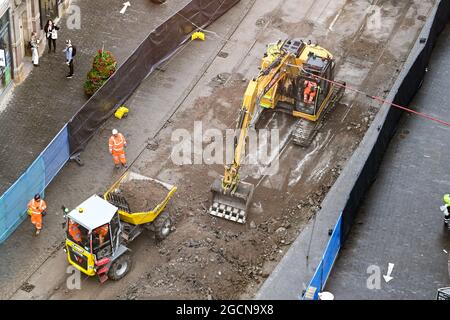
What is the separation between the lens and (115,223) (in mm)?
27594

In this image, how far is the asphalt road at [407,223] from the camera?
2808 centimetres

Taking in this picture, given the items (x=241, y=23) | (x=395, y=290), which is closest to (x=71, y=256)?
(x=395, y=290)

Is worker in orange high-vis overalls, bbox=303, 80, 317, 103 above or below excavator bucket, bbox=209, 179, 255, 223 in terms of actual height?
above

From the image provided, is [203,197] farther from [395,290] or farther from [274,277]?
[395,290]

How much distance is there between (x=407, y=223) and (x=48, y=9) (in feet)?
61.2

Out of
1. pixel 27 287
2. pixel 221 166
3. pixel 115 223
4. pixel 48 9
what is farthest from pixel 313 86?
pixel 27 287

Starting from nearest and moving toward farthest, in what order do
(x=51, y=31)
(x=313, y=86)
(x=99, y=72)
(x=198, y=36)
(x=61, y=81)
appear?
(x=313, y=86)
(x=99, y=72)
(x=61, y=81)
(x=51, y=31)
(x=198, y=36)

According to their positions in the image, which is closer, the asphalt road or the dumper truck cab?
the dumper truck cab

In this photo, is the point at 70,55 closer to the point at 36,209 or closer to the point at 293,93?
the point at 36,209

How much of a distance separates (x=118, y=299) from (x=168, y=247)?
9.09 feet

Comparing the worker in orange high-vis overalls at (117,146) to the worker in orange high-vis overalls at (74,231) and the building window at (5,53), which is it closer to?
the worker in orange high-vis overalls at (74,231)

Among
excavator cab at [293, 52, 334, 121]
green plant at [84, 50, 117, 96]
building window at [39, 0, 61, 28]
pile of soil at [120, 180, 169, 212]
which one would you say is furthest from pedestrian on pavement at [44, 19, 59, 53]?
excavator cab at [293, 52, 334, 121]

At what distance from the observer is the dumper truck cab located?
88.4 feet

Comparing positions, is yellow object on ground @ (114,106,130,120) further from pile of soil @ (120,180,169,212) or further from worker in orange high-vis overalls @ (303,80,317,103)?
worker in orange high-vis overalls @ (303,80,317,103)
